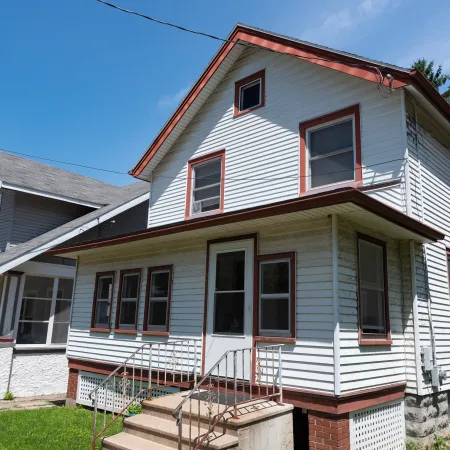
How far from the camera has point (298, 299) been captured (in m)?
7.06

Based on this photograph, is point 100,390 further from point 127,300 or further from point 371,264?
point 371,264

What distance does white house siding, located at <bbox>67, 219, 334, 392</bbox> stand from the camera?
21.8ft

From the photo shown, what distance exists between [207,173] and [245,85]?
2.37 meters

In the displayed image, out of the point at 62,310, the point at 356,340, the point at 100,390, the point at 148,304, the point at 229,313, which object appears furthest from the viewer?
the point at 62,310

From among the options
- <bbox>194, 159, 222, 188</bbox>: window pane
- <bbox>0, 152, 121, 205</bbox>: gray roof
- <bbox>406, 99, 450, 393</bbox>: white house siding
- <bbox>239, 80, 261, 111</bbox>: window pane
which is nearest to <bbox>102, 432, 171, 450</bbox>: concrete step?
<bbox>406, 99, 450, 393</bbox>: white house siding

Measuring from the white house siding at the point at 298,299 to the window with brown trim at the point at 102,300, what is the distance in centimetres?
23

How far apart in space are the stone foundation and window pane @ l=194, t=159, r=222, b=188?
251 inches

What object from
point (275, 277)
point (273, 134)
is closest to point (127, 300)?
point (275, 277)

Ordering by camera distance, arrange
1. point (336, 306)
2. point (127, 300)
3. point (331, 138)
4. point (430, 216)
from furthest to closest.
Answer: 1. point (127, 300)
2. point (331, 138)
3. point (430, 216)
4. point (336, 306)

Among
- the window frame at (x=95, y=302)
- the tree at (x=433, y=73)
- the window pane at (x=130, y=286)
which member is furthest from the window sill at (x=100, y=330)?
the tree at (x=433, y=73)

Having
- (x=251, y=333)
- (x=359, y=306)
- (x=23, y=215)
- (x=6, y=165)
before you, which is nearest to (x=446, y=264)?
(x=359, y=306)

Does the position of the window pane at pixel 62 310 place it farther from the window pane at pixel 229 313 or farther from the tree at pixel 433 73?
the tree at pixel 433 73

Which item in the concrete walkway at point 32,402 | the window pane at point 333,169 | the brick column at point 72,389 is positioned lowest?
the concrete walkway at point 32,402

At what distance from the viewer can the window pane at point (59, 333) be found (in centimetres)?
1366
